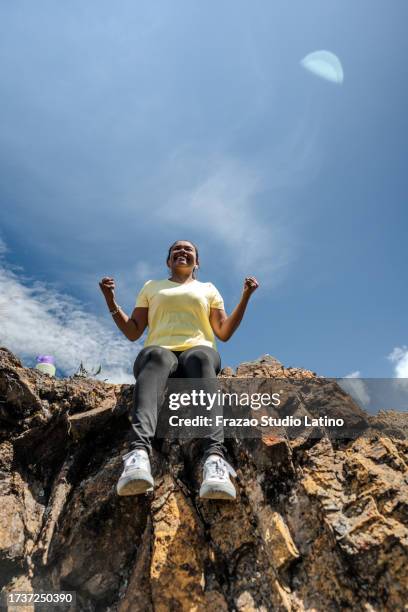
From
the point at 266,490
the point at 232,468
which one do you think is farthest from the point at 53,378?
the point at 266,490

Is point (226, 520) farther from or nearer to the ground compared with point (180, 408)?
nearer to the ground

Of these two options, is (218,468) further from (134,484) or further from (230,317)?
(230,317)

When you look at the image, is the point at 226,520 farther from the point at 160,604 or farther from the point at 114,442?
the point at 114,442

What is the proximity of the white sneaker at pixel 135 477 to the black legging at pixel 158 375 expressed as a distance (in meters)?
0.16

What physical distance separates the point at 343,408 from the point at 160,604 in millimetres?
→ 2713

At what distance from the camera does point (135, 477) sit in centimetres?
311

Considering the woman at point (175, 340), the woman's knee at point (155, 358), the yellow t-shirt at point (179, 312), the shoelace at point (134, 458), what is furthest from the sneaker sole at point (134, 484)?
the yellow t-shirt at point (179, 312)

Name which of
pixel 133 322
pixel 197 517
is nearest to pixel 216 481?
pixel 197 517

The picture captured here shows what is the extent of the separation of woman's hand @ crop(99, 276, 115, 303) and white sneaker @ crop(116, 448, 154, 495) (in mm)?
2439

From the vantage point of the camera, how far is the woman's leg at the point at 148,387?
3561 millimetres

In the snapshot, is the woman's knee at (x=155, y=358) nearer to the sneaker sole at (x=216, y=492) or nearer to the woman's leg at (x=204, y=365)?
the woman's leg at (x=204, y=365)

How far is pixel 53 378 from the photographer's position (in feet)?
16.8

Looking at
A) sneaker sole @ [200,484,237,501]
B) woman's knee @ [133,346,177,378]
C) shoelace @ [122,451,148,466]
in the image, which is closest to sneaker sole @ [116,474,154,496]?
shoelace @ [122,451,148,466]

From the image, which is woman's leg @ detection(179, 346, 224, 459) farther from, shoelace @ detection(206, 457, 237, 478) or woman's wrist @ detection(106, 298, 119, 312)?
woman's wrist @ detection(106, 298, 119, 312)
